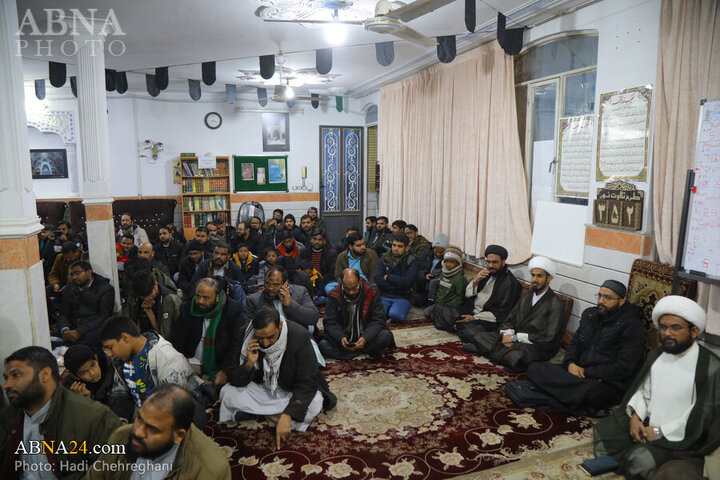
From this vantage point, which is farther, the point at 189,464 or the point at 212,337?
the point at 212,337

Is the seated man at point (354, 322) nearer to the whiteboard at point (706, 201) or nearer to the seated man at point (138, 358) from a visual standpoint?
the seated man at point (138, 358)

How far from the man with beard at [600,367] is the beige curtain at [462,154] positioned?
5.34ft

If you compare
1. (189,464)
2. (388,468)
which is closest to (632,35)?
(388,468)

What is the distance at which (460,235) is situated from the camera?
629 cm

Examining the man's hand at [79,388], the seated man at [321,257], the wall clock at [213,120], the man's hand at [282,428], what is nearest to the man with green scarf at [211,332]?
the man's hand at [282,428]

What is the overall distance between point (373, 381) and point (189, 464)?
2.19 m

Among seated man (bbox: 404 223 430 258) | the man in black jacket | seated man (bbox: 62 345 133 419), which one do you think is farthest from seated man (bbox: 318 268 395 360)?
seated man (bbox: 404 223 430 258)

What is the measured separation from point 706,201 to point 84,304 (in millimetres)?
4850

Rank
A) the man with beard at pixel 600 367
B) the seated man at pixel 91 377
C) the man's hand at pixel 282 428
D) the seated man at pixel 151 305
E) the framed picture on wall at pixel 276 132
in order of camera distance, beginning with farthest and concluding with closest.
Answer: the framed picture on wall at pixel 276 132, the seated man at pixel 151 305, the man with beard at pixel 600 367, the man's hand at pixel 282 428, the seated man at pixel 91 377

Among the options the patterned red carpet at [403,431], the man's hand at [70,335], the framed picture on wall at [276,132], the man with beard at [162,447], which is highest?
the framed picture on wall at [276,132]

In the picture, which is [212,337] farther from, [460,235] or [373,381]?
[460,235]

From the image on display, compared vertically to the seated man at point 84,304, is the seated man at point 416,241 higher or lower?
higher

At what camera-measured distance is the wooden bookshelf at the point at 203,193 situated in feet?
31.6

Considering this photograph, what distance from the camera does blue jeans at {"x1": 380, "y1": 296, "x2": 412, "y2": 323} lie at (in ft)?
17.9
